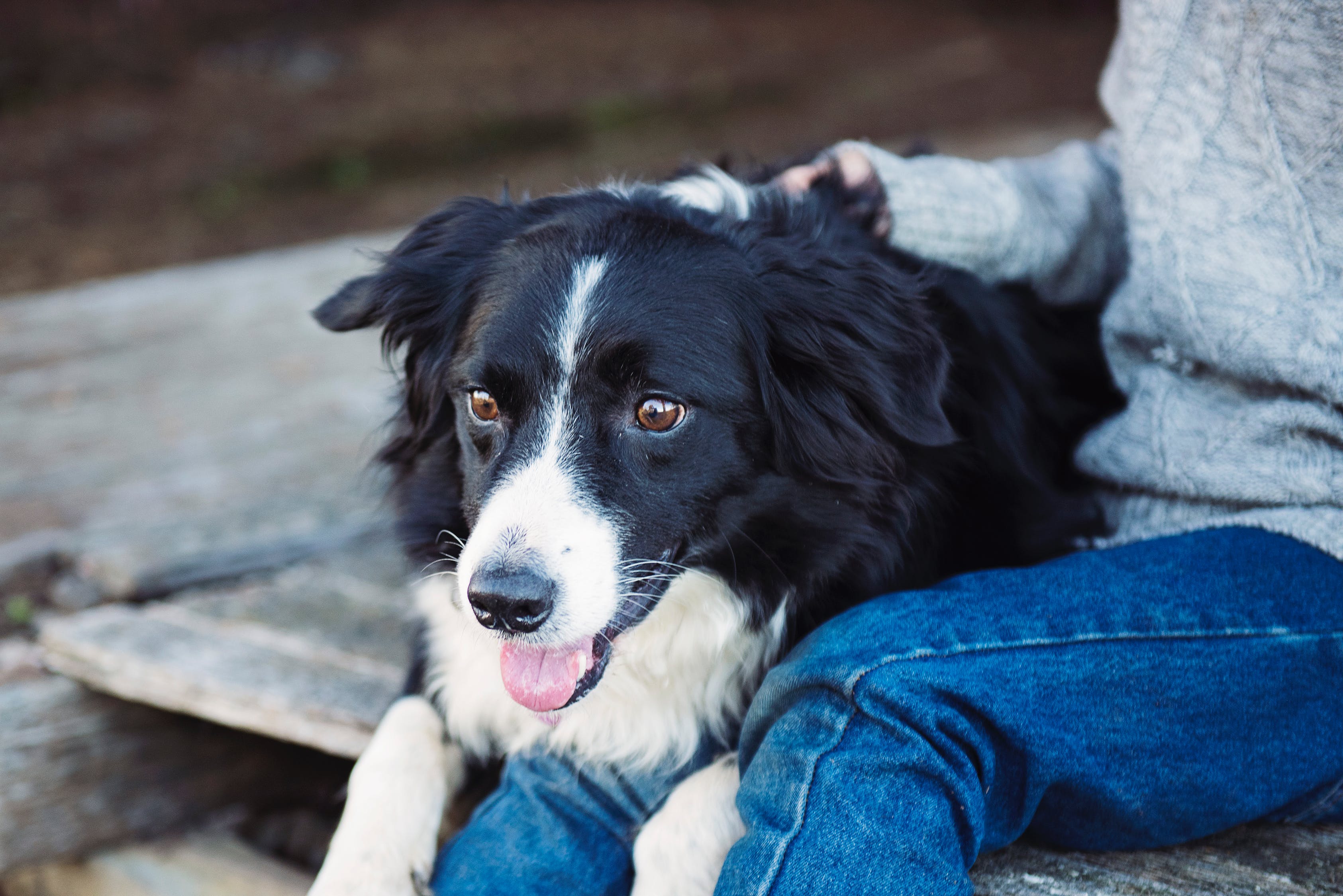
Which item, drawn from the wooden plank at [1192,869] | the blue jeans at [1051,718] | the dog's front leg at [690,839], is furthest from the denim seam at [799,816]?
the wooden plank at [1192,869]

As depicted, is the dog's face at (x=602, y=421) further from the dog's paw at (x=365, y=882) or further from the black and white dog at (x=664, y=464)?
the dog's paw at (x=365, y=882)

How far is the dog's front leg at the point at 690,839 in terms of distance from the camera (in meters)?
1.66

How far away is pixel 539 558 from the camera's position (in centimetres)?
159

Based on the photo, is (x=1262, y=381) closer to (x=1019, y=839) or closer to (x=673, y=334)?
(x=1019, y=839)

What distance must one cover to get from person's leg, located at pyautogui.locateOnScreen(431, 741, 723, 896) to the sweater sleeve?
994 millimetres

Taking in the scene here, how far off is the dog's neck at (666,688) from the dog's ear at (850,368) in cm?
27

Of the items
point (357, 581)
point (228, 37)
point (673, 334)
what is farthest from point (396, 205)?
point (673, 334)

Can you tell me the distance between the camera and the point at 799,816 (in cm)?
142

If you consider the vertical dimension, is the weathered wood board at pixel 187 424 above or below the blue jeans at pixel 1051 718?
below

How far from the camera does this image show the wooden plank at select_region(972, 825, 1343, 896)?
1584mm

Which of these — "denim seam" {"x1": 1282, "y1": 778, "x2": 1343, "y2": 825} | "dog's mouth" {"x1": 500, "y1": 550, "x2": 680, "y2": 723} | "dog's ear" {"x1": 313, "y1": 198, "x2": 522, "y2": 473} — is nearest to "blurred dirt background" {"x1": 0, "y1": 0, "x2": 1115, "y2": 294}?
"dog's ear" {"x1": 313, "y1": 198, "x2": 522, "y2": 473}

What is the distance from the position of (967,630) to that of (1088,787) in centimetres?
26

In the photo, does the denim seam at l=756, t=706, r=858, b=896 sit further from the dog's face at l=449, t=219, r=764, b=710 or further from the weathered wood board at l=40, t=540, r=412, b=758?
the weathered wood board at l=40, t=540, r=412, b=758

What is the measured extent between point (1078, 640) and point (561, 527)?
720mm
